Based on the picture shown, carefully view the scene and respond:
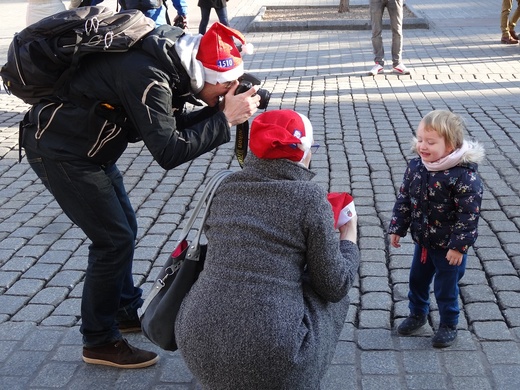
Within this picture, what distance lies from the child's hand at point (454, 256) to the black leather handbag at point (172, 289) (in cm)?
116

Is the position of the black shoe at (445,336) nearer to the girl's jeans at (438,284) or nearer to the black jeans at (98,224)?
the girl's jeans at (438,284)

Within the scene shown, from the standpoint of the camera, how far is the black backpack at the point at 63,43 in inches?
118

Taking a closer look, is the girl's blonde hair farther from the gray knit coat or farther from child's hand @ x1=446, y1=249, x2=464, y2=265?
the gray knit coat

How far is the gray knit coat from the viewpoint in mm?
2543

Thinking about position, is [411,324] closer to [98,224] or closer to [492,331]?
[492,331]

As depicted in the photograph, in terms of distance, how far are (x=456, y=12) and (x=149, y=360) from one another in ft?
48.5

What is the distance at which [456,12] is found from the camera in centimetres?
1684

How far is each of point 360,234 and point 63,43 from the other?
2.69 m

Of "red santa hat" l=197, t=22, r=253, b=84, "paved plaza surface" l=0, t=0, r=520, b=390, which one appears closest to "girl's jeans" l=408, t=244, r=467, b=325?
"paved plaza surface" l=0, t=0, r=520, b=390

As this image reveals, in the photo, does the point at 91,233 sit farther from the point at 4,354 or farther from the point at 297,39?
the point at 297,39

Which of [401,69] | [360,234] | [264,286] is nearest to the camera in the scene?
[264,286]

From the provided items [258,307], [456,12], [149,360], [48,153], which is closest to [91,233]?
[48,153]

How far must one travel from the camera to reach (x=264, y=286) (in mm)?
2578

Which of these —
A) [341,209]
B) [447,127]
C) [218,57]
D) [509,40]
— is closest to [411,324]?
[447,127]
